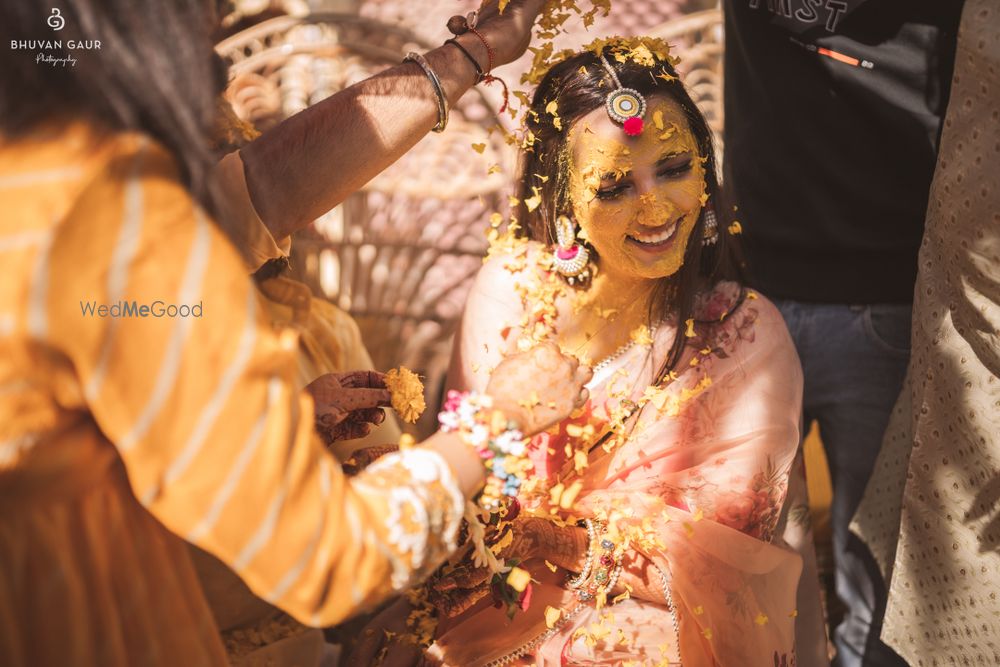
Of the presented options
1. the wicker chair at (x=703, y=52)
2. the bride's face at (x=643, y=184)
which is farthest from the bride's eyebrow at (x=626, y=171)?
the wicker chair at (x=703, y=52)

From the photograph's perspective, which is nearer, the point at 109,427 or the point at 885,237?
the point at 109,427

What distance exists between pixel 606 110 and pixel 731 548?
3.39ft

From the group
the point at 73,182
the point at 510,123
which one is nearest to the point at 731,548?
the point at 73,182

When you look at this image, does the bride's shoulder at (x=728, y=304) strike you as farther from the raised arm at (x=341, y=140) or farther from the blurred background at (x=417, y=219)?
the blurred background at (x=417, y=219)

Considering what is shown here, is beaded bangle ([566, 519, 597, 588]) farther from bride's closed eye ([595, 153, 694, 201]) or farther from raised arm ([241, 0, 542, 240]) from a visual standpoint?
raised arm ([241, 0, 542, 240])

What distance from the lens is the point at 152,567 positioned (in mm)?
1198

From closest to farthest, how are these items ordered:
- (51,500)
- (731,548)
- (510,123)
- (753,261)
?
1. (51,500)
2. (731,548)
3. (753,261)
4. (510,123)

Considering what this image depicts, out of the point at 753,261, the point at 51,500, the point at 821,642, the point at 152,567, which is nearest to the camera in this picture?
the point at 51,500

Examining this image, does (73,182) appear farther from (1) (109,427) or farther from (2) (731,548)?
(2) (731,548)

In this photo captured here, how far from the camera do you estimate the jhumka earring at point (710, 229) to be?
6.48 feet

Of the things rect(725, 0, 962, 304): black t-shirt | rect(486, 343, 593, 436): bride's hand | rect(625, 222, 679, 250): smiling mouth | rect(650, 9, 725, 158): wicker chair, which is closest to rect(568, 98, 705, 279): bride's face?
rect(625, 222, 679, 250): smiling mouth

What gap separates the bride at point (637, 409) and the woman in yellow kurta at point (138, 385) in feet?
2.49

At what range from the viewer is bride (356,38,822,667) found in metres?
1.81

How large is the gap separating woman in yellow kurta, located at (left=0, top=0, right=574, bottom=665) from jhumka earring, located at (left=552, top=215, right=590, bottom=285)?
1021 mm
